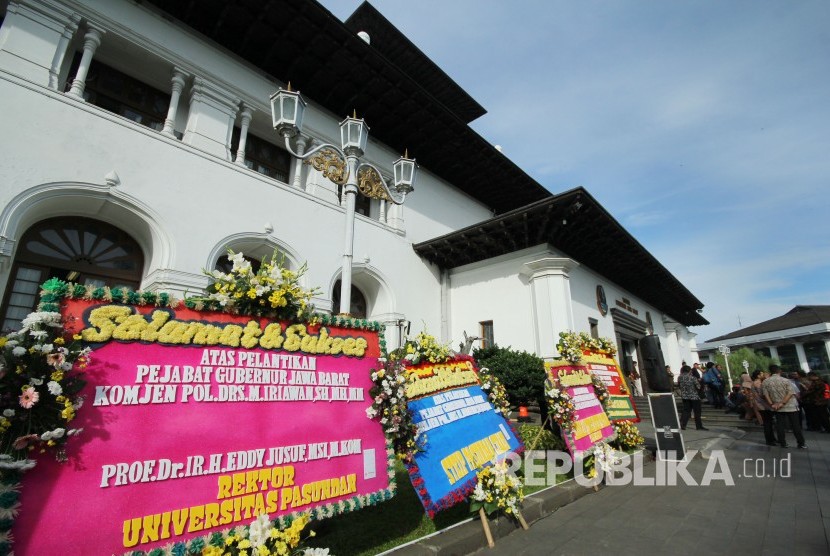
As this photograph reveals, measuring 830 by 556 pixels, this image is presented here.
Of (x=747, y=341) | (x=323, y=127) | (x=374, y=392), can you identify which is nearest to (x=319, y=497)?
(x=374, y=392)

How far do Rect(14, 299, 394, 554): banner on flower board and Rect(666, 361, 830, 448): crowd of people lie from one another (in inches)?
335

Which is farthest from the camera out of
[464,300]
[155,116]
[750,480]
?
[464,300]

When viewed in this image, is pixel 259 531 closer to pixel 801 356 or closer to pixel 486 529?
pixel 486 529

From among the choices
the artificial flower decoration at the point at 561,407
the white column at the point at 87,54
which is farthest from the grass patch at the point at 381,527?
the white column at the point at 87,54

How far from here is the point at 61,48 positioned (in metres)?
6.64

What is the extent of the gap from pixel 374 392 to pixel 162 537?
1.68 metres

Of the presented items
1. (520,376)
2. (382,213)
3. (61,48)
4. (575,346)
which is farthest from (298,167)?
(575,346)

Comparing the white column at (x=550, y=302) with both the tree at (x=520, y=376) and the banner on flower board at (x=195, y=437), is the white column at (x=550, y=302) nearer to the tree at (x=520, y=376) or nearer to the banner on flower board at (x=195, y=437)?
the tree at (x=520, y=376)

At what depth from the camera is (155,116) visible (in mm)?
8242

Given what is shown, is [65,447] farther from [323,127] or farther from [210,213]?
[323,127]

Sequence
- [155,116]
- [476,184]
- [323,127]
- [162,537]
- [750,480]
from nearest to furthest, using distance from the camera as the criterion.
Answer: [162,537] < [750,480] < [155,116] < [323,127] < [476,184]

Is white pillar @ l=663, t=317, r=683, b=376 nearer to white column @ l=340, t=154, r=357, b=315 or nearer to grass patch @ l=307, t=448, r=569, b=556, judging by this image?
grass patch @ l=307, t=448, r=569, b=556

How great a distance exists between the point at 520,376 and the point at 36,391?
753 centimetres

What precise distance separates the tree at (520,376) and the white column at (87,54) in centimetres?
960
